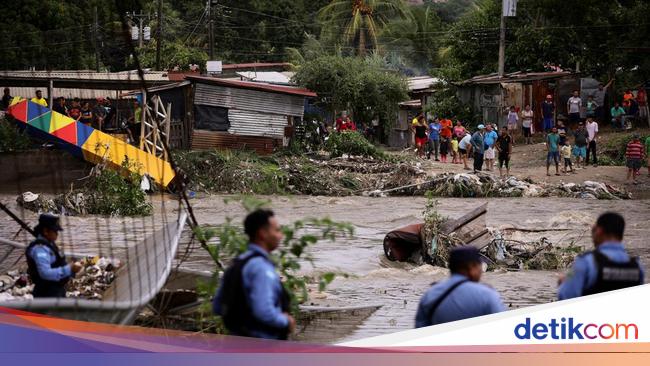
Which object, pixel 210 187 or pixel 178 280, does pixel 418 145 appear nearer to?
pixel 210 187

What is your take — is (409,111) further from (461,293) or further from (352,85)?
(461,293)

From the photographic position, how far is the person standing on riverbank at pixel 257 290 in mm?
4316

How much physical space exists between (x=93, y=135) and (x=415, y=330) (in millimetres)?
12009

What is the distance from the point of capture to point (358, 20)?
36219mm

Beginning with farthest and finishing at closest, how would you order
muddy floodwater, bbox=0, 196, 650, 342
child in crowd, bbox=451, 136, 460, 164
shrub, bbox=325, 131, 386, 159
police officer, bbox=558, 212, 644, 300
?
child in crowd, bbox=451, 136, 460, 164 < shrub, bbox=325, 131, 386, 159 < muddy floodwater, bbox=0, 196, 650, 342 < police officer, bbox=558, 212, 644, 300

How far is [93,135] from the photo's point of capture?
53.8 feet

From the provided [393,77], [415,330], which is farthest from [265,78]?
[415,330]

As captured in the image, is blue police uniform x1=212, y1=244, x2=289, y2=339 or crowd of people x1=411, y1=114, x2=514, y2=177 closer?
blue police uniform x1=212, y1=244, x2=289, y2=339

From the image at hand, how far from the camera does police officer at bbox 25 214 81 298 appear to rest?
5965mm

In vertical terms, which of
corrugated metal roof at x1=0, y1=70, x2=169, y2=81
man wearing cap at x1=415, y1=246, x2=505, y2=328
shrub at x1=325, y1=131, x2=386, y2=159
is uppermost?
corrugated metal roof at x1=0, y1=70, x2=169, y2=81

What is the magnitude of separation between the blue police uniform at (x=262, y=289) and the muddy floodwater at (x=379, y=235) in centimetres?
231

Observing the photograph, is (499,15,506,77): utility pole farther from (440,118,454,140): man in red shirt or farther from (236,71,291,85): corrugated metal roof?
(236,71,291,85): corrugated metal roof

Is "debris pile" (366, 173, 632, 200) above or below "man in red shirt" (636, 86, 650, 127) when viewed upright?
below

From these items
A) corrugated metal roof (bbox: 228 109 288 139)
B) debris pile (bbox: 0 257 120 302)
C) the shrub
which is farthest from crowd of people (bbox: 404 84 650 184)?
debris pile (bbox: 0 257 120 302)
